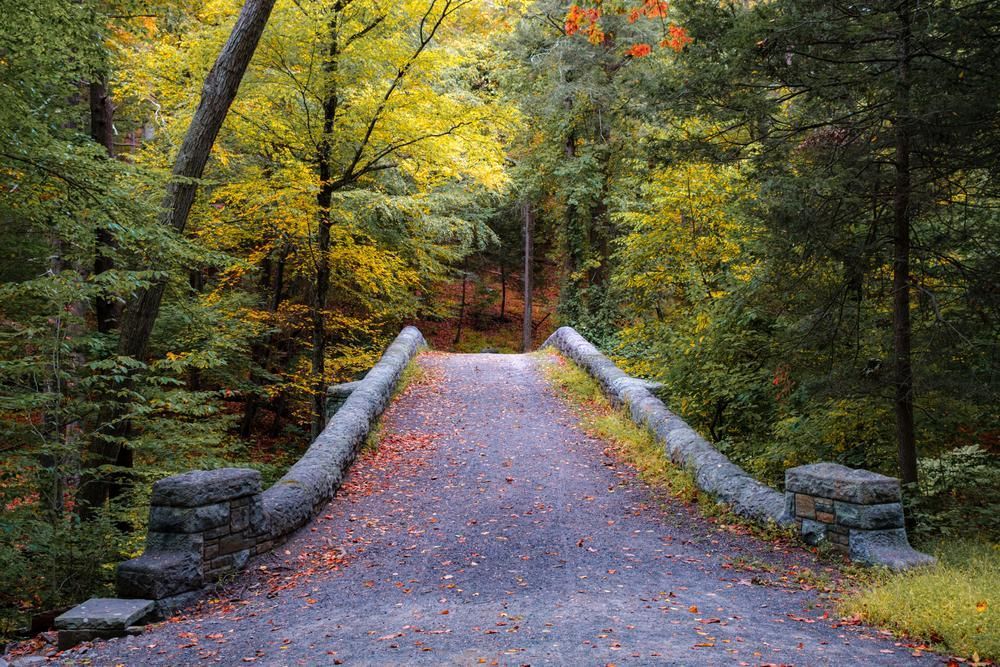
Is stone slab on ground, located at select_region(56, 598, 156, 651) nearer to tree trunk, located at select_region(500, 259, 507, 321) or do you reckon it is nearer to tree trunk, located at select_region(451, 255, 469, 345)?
tree trunk, located at select_region(451, 255, 469, 345)

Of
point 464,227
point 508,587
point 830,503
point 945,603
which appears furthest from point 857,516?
point 464,227

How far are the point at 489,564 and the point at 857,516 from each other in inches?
122

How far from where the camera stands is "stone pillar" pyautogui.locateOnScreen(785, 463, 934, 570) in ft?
16.9

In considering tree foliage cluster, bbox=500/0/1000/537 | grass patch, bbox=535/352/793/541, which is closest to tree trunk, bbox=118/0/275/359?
tree foliage cluster, bbox=500/0/1000/537

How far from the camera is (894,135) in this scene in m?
5.84

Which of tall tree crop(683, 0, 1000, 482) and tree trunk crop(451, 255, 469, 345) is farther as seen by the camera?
tree trunk crop(451, 255, 469, 345)

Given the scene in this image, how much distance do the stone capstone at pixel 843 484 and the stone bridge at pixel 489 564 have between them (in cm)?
2

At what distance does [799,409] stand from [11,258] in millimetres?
10423

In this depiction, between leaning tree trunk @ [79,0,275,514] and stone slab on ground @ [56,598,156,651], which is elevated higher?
leaning tree trunk @ [79,0,275,514]

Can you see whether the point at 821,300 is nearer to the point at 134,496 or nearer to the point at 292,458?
the point at 134,496

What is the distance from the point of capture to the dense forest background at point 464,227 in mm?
5574

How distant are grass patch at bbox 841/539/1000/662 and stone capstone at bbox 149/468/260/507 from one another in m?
4.84

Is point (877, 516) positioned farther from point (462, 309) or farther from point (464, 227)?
point (462, 309)

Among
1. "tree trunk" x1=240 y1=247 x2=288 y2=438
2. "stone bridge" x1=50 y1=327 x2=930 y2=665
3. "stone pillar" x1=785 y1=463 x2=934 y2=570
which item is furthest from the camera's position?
"tree trunk" x1=240 y1=247 x2=288 y2=438
